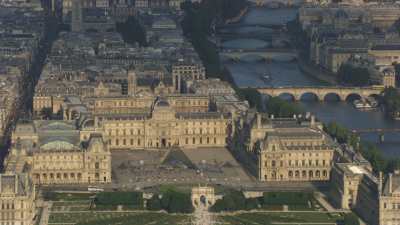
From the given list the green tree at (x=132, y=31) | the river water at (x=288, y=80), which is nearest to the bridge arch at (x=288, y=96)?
the river water at (x=288, y=80)

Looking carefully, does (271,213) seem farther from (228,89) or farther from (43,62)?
(43,62)

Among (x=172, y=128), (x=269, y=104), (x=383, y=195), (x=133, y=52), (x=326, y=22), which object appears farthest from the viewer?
(x=326, y=22)

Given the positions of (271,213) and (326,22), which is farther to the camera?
(326,22)

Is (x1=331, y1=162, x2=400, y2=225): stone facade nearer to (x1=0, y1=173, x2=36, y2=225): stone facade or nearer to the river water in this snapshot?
the river water

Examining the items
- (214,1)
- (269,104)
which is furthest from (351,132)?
(214,1)

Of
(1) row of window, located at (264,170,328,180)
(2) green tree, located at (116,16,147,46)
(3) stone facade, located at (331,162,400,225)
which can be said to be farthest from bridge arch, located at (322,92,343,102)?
(3) stone facade, located at (331,162,400,225)
